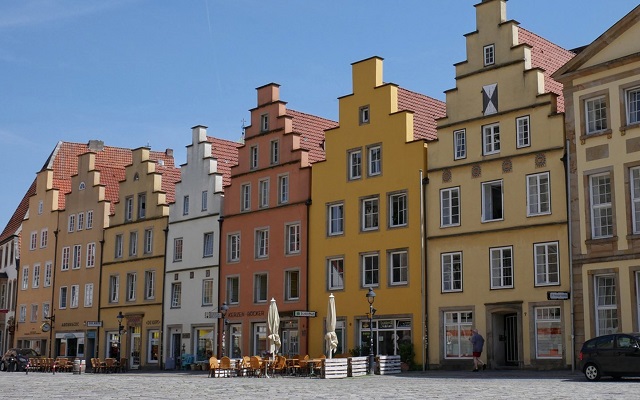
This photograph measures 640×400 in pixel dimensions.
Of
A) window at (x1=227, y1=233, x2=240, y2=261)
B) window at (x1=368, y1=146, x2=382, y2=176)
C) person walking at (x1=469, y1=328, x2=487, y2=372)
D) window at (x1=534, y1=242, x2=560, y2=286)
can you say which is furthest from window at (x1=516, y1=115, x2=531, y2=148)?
window at (x1=227, y1=233, x2=240, y2=261)

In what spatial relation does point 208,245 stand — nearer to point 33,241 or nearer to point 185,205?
point 185,205

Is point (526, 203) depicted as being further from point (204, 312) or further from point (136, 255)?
point (136, 255)

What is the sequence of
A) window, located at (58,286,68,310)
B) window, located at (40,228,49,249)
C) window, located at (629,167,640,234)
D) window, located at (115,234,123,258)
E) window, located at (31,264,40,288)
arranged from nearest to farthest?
window, located at (629,167,640,234) → window, located at (115,234,123,258) → window, located at (58,286,68,310) → window, located at (31,264,40,288) → window, located at (40,228,49,249)

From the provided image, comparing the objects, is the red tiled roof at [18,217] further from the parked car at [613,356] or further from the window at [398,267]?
the parked car at [613,356]

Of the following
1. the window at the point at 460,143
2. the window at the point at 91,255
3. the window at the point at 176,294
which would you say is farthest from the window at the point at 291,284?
the window at the point at 91,255

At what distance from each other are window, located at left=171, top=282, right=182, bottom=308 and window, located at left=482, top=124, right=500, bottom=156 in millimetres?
22281

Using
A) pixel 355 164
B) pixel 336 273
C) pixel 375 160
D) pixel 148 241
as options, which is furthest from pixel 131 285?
pixel 375 160

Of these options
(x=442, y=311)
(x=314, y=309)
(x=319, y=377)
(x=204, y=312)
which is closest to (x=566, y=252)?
(x=442, y=311)

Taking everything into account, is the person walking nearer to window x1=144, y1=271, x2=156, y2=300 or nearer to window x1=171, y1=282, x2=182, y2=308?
window x1=171, y1=282, x2=182, y2=308

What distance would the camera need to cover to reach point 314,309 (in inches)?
1859

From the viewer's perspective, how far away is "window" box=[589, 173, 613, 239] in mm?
36000

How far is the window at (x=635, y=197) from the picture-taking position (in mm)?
35000

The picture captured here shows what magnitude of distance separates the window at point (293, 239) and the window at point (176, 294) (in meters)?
9.39

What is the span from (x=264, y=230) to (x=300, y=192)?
10.7ft
